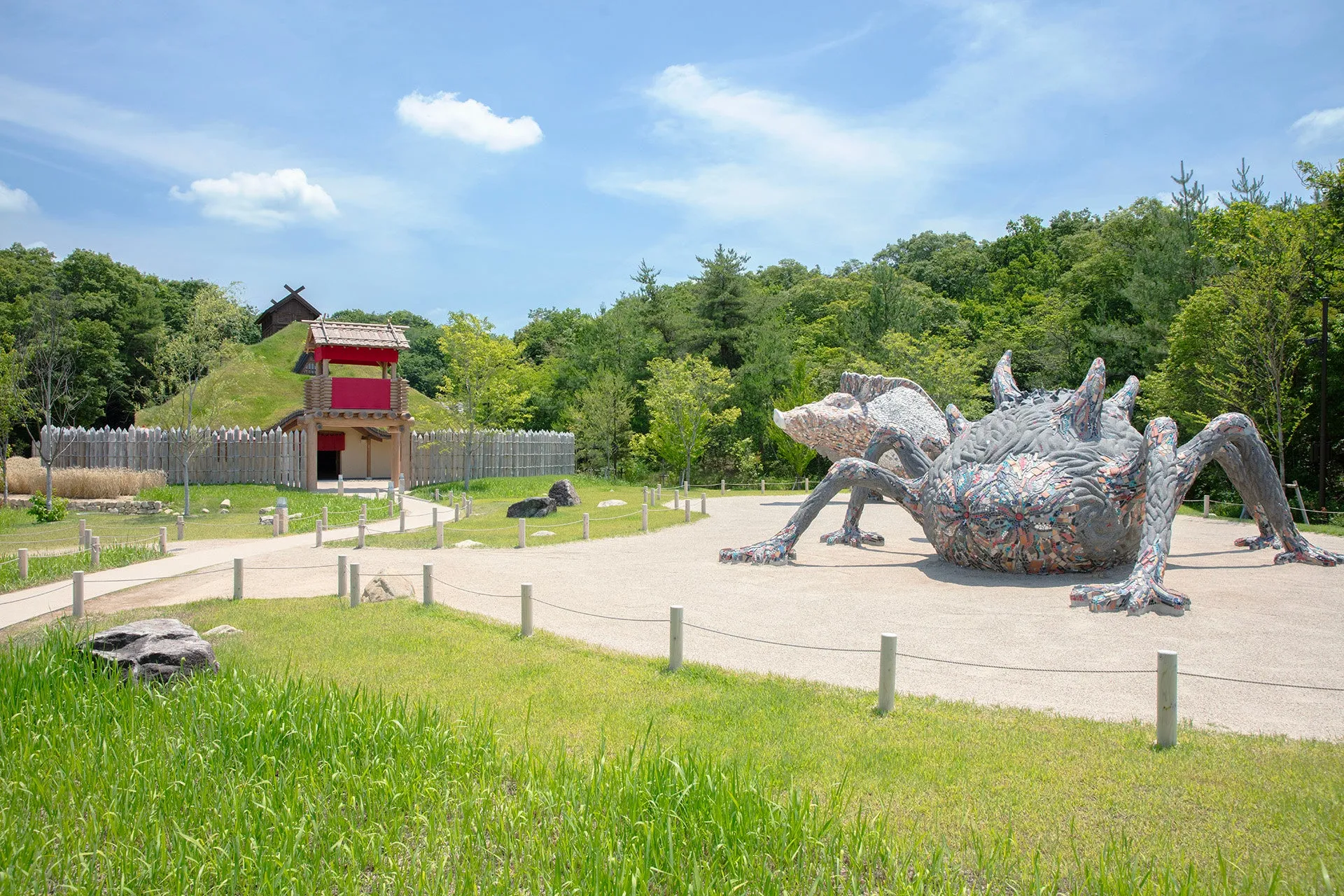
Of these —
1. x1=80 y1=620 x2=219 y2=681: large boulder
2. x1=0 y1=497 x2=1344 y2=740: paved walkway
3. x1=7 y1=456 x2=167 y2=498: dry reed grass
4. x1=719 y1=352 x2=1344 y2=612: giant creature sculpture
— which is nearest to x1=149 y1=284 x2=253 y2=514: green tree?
x1=7 y1=456 x2=167 y2=498: dry reed grass

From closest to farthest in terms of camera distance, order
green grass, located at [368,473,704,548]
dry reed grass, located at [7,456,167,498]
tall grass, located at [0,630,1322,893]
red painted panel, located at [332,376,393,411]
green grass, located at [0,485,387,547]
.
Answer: tall grass, located at [0,630,1322,893]
green grass, located at [368,473,704,548]
green grass, located at [0,485,387,547]
dry reed grass, located at [7,456,167,498]
red painted panel, located at [332,376,393,411]

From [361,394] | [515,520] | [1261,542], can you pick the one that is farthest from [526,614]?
[361,394]

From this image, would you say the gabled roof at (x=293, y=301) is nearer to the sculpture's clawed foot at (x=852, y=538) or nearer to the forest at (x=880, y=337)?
the forest at (x=880, y=337)

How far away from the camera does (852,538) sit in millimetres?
15500

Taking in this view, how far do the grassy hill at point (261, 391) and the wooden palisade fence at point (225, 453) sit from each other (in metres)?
0.81

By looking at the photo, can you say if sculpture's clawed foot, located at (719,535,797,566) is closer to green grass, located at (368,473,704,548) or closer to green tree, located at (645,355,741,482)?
green grass, located at (368,473,704,548)

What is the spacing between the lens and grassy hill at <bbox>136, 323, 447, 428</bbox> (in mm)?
26891

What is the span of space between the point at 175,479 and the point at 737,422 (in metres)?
25.2

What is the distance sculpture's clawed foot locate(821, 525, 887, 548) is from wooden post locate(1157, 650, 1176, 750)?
404 inches

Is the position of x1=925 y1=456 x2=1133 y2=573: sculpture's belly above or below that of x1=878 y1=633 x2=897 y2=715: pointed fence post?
above

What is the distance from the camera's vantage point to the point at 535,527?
19.6 metres

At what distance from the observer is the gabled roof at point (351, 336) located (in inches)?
1181

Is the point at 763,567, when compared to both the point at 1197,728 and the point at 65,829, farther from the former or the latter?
the point at 65,829

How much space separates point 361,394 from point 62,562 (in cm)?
1612
